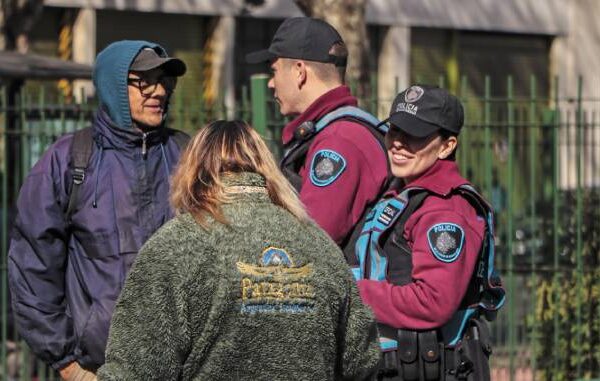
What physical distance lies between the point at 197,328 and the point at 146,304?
0.14 m

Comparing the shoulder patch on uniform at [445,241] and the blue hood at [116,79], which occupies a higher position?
the blue hood at [116,79]

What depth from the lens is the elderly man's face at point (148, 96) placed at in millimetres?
4750

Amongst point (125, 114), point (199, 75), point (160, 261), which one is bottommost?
point (160, 261)

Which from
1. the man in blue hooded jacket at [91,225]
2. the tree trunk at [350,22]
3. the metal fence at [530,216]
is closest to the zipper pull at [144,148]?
the man in blue hooded jacket at [91,225]

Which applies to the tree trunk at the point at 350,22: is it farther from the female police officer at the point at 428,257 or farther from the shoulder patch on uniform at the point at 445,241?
the shoulder patch on uniform at the point at 445,241

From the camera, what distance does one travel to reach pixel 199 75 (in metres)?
19.6

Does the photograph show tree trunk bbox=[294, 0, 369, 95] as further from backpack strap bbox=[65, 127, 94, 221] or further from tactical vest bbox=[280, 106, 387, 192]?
backpack strap bbox=[65, 127, 94, 221]

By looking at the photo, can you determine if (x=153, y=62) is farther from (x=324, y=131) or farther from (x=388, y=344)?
(x=388, y=344)

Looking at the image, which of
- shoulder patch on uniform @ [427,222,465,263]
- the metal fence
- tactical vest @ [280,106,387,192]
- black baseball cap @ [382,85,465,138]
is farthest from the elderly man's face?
→ the metal fence

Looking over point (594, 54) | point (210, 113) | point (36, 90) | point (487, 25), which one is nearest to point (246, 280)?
point (210, 113)

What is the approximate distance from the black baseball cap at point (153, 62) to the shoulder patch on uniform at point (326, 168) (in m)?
0.61

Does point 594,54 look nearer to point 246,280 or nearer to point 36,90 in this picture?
point 36,90

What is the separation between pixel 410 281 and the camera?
4332mm

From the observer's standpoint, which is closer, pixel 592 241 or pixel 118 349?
pixel 118 349
